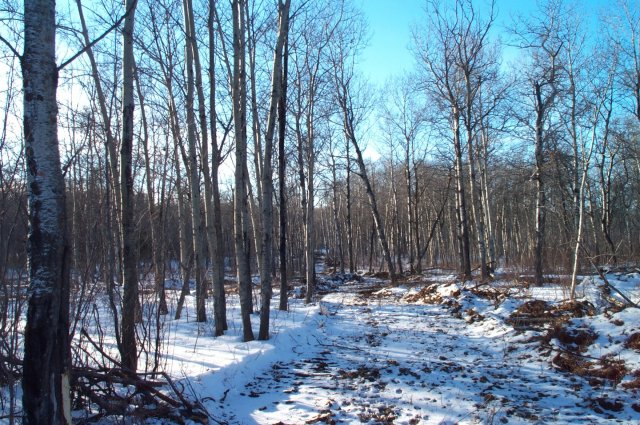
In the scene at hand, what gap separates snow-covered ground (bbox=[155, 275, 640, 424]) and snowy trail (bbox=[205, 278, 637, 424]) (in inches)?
0.6

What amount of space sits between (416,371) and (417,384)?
2.08 feet

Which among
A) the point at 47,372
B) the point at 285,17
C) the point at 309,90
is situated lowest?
the point at 47,372

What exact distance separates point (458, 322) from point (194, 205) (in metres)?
6.56

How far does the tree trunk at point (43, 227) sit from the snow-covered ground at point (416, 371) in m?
1.96

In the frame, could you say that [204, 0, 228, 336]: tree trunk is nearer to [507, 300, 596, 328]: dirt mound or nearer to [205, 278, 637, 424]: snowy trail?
[205, 278, 637, 424]: snowy trail

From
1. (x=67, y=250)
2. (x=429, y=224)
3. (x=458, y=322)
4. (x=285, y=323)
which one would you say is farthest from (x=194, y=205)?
(x=429, y=224)

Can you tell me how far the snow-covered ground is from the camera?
4.46 m

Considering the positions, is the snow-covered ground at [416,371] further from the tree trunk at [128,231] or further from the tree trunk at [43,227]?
the tree trunk at [43,227]

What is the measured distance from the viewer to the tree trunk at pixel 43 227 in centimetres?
265

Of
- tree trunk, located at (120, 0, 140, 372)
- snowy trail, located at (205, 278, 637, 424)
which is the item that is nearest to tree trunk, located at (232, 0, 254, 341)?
snowy trail, located at (205, 278, 637, 424)

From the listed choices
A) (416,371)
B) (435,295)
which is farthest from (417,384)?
(435,295)

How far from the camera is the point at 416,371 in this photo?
6.06 metres

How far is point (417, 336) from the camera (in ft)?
28.0

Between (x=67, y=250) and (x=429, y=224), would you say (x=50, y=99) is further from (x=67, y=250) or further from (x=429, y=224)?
(x=429, y=224)
